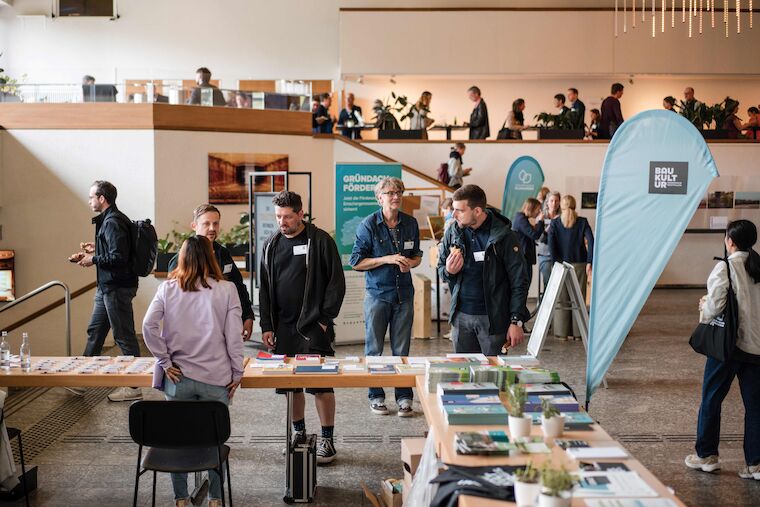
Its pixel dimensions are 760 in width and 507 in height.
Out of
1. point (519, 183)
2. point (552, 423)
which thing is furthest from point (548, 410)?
point (519, 183)

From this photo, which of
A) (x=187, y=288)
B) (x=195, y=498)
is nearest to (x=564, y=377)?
(x=195, y=498)

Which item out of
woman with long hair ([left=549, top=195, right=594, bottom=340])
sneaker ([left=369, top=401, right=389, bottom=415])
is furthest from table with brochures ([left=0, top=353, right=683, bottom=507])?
woman with long hair ([left=549, top=195, right=594, bottom=340])

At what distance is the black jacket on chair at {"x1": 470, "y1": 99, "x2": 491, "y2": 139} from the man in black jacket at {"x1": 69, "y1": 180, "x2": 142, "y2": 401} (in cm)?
989

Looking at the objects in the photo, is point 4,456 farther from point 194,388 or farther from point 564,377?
point 564,377

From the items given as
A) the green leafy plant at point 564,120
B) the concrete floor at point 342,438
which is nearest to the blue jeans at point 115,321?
the concrete floor at point 342,438

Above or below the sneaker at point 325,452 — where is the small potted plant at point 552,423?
above

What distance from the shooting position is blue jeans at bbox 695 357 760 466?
5.43 meters

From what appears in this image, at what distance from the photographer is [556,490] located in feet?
9.33

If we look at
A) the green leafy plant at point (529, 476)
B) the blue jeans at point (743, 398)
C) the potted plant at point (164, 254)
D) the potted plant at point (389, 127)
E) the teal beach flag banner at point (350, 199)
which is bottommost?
the blue jeans at point (743, 398)

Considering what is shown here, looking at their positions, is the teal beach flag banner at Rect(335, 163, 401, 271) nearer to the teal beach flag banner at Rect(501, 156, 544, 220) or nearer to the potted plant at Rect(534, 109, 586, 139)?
the teal beach flag banner at Rect(501, 156, 544, 220)

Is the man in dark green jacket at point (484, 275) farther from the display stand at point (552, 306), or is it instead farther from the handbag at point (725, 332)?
the handbag at point (725, 332)

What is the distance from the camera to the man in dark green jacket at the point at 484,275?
5.62m

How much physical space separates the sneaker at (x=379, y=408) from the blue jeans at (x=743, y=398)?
8.10ft

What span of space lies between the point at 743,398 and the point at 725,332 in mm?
454
